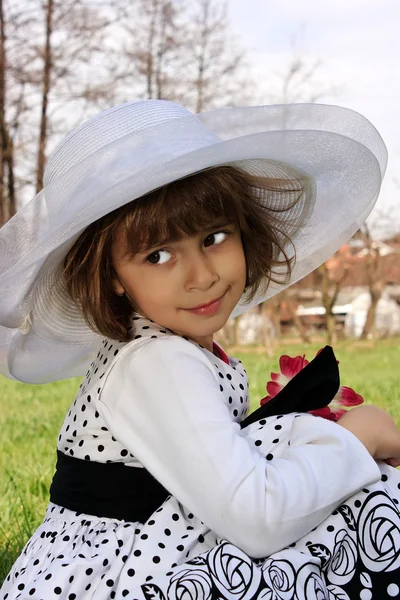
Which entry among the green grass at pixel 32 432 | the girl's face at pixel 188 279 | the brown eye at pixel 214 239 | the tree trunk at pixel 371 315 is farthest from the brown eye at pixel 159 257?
the tree trunk at pixel 371 315

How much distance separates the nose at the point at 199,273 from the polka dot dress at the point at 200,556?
4.9 inches

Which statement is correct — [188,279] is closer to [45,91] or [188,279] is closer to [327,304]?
[45,91]

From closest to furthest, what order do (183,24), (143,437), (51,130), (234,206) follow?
1. (143,437)
2. (234,206)
3. (51,130)
4. (183,24)

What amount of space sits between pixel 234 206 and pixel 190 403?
0.54 meters

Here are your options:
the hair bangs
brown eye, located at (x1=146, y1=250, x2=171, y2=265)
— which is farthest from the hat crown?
brown eye, located at (x1=146, y1=250, x2=171, y2=265)

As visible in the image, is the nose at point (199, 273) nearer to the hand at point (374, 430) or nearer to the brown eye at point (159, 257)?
the brown eye at point (159, 257)

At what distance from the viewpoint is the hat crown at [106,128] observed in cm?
Result: 186

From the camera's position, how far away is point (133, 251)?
1.80m

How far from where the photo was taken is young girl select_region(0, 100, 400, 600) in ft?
4.99

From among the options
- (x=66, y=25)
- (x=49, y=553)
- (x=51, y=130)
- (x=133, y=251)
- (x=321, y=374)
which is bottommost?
(x=51, y=130)

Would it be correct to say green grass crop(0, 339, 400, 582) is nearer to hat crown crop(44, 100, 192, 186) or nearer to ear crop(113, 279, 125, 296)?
ear crop(113, 279, 125, 296)

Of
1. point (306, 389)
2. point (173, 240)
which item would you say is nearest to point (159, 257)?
point (173, 240)

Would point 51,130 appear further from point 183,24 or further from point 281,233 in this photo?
point 281,233

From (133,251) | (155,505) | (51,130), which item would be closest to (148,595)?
(155,505)
